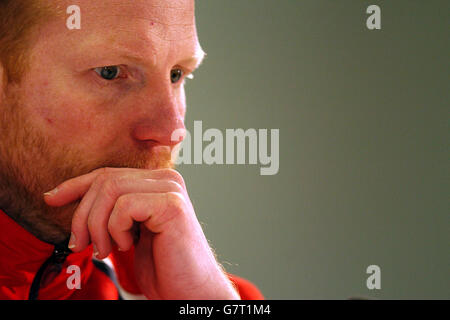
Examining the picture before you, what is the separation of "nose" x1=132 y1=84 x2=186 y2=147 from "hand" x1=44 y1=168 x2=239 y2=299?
0.11 meters

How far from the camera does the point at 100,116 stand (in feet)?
3.27

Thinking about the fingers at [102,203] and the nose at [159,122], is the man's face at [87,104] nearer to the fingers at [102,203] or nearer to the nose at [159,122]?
the nose at [159,122]

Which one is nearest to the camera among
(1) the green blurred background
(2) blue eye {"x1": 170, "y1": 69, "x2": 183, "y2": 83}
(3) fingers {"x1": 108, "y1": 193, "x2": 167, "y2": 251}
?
(3) fingers {"x1": 108, "y1": 193, "x2": 167, "y2": 251}

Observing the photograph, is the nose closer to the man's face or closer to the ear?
the man's face

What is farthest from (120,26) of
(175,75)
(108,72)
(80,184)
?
(80,184)

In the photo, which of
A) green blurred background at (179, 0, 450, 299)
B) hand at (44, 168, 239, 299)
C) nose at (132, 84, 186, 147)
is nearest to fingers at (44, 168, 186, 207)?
hand at (44, 168, 239, 299)

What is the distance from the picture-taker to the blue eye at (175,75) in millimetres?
1148

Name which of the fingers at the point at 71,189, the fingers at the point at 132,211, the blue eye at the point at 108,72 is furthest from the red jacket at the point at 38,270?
the blue eye at the point at 108,72

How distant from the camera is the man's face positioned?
0.98 m

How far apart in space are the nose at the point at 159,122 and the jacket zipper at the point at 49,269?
29cm

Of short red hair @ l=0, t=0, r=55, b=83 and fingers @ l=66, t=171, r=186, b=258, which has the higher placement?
short red hair @ l=0, t=0, r=55, b=83

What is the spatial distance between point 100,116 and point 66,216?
23 cm
